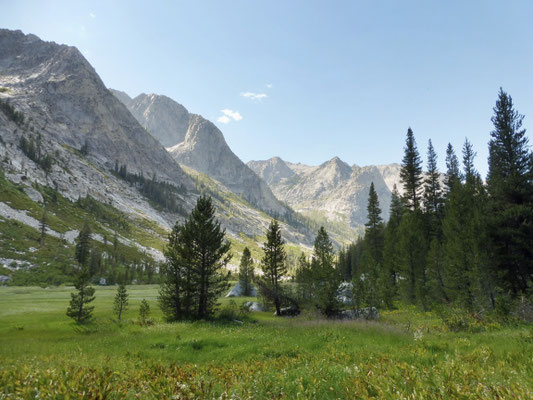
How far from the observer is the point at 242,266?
72.8 metres

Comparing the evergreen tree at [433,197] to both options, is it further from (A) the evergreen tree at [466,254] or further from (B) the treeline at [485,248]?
(A) the evergreen tree at [466,254]

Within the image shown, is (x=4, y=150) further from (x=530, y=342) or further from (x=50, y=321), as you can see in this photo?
(x=530, y=342)

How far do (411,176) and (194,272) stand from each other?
43874mm

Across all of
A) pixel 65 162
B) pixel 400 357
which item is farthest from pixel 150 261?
pixel 400 357

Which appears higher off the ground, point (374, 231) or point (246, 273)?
point (374, 231)

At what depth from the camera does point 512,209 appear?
84.1 ft

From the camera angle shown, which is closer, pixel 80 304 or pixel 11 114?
pixel 80 304

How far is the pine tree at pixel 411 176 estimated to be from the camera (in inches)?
2037

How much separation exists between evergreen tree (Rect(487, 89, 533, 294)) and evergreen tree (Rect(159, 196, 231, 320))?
2644 centimetres

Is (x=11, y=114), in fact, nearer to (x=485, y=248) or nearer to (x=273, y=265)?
(x=273, y=265)

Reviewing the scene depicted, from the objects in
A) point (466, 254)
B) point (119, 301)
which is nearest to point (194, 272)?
point (119, 301)

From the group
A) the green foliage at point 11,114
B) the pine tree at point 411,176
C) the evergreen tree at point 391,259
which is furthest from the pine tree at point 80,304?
the green foliage at point 11,114

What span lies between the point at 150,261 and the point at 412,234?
10766 centimetres

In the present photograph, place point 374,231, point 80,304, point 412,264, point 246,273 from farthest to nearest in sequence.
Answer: point 246,273
point 374,231
point 412,264
point 80,304
